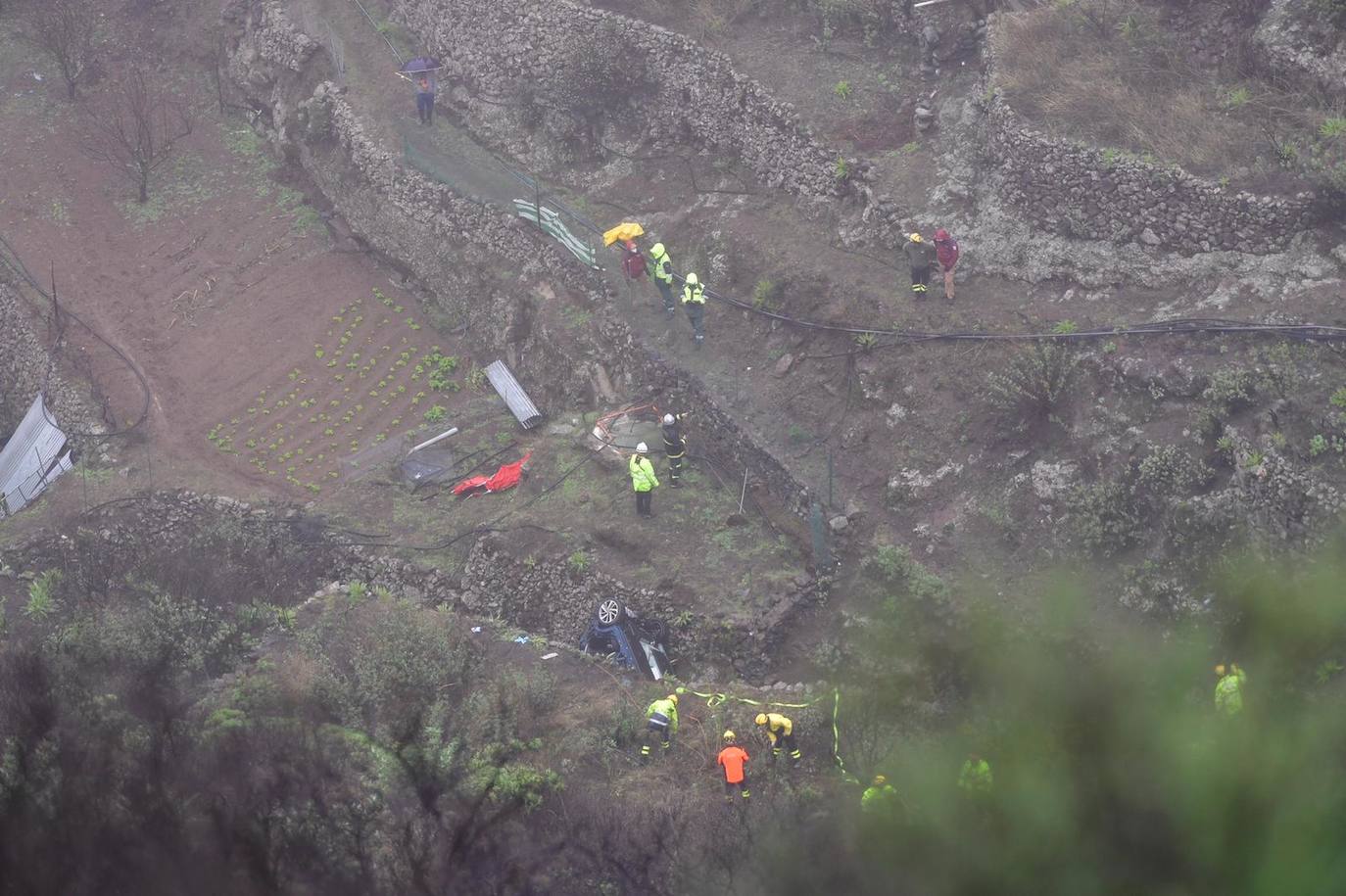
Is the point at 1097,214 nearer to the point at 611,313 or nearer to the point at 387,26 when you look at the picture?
the point at 611,313

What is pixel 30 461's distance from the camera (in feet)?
68.7

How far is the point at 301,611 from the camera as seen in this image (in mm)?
16828

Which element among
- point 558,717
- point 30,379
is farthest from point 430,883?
point 30,379

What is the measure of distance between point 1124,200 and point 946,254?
2.40 meters

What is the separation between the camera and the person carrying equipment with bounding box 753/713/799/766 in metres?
12.9

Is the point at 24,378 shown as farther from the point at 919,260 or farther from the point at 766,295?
the point at 919,260

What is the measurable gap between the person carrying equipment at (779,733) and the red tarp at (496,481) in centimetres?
706

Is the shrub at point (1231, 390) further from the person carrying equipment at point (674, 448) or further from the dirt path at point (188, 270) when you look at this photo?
the dirt path at point (188, 270)

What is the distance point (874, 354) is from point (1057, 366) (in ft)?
8.98

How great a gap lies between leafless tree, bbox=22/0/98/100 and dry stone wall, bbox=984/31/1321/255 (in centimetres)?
2120

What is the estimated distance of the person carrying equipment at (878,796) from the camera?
32.3 ft

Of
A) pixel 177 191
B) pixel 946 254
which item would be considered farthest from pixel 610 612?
pixel 177 191

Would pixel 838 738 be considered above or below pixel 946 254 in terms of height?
below

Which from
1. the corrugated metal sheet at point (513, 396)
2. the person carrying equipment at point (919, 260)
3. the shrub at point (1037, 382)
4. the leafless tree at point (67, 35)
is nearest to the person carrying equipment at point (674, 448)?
the corrugated metal sheet at point (513, 396)
